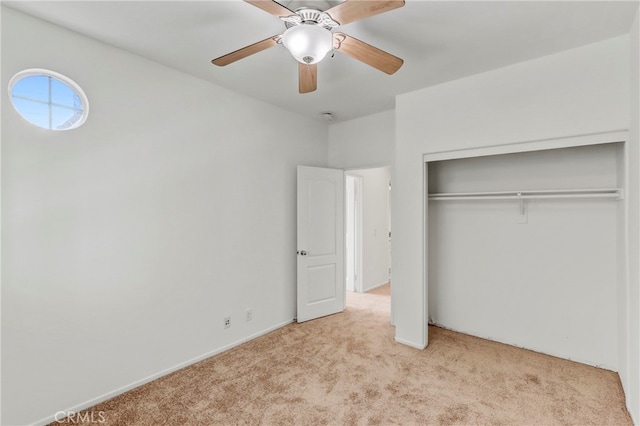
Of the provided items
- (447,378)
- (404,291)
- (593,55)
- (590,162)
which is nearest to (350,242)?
(404,291)

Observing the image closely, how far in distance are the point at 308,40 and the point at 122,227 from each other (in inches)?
77.8

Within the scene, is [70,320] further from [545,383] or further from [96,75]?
[545,383]

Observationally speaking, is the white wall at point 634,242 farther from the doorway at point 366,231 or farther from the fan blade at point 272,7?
the doorway at point 366,231

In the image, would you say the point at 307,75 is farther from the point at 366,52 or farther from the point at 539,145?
the point at 539,145

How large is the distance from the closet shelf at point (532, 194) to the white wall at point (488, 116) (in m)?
0.49

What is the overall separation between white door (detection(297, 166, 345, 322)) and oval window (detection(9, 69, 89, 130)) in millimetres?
2248

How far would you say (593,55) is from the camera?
236cm

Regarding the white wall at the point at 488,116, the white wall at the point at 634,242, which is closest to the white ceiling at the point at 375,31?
the white wall at the point at 488,116

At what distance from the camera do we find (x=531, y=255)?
3.06 m

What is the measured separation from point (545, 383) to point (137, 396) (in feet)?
10.6

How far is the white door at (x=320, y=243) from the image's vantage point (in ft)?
13.0

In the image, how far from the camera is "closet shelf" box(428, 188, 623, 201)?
2543 mm

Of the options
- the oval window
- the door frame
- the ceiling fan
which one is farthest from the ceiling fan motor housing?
the door frame

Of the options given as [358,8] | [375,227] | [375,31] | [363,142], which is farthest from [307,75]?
[375,227]
